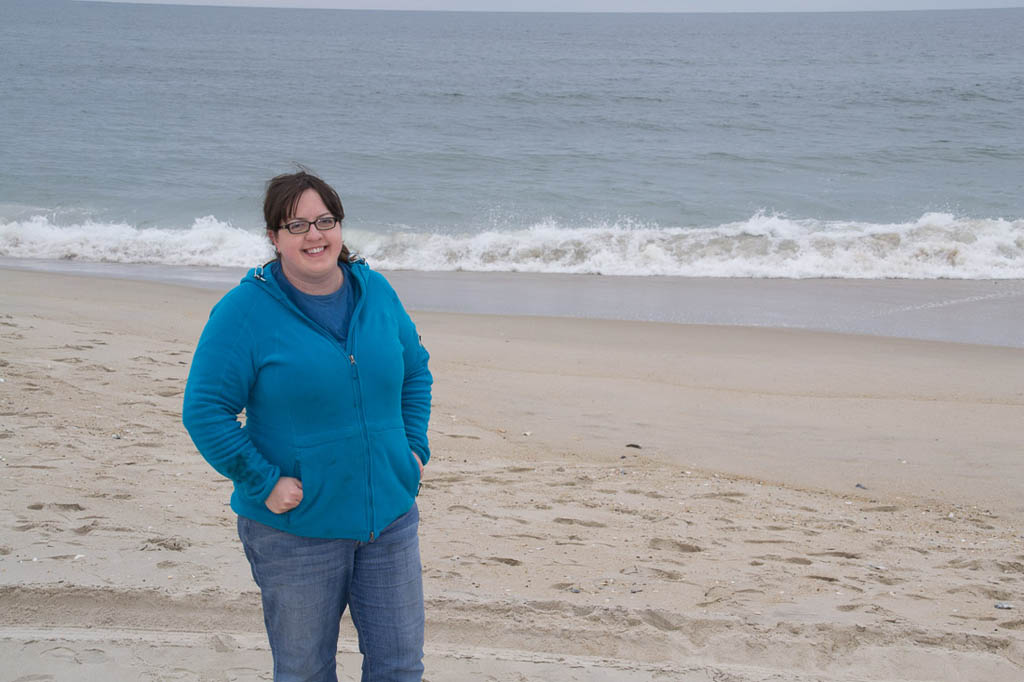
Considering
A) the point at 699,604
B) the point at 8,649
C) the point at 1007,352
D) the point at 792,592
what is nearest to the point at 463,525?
→ the point at 699,604

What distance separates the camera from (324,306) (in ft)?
7.50

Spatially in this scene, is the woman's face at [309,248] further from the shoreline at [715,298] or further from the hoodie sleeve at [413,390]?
the shoreline at [715,298]

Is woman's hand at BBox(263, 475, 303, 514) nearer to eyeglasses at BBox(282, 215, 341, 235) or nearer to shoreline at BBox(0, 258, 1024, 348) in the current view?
eyeglasses at BBox(282, 215, 341, 235)

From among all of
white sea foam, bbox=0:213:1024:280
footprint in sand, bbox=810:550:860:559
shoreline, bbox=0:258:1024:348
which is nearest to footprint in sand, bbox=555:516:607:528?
footprint in sand, bbox=810:550:860:559

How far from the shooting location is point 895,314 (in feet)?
36.7

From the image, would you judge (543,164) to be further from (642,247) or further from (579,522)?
(579,522)

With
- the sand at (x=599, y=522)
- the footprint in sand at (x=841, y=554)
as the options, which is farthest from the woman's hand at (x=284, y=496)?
the footprint in sand at (x=841, y=554)

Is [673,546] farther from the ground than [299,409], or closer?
closer

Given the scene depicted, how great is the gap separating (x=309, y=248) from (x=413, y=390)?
471mm

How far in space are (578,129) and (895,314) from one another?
20181mm

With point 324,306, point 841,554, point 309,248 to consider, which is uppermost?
point 309,248

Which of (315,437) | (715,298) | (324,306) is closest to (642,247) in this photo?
(715,298)

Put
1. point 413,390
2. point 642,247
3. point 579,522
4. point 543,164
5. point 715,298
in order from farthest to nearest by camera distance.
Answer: point 543,164 → point 642,247 → point 715,298 → point 579,522 → point 413,390

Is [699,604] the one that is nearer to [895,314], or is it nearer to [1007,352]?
[1007,352]
